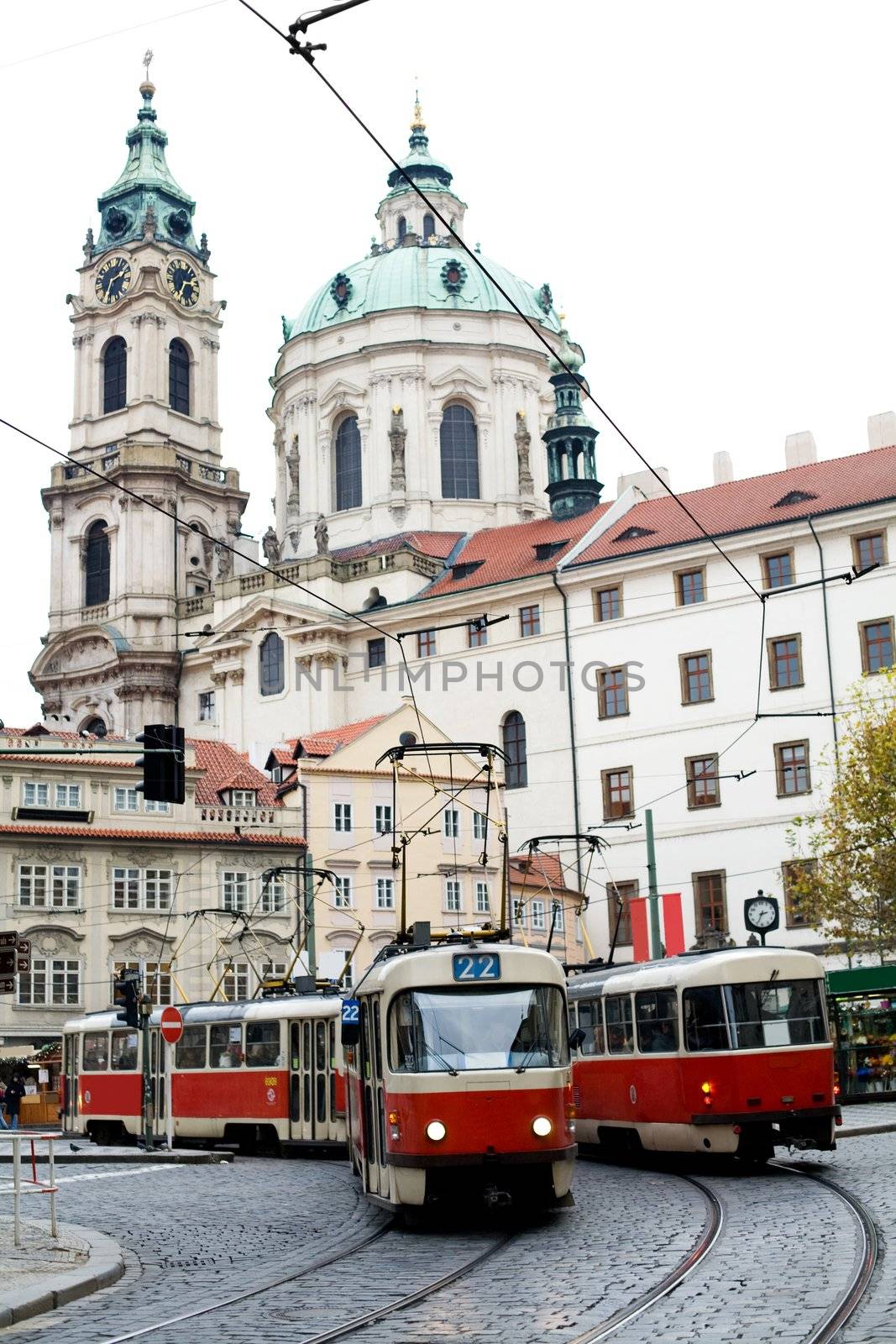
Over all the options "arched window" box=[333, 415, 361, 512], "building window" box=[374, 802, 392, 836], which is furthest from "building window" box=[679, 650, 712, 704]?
"arched window" box=[333, 415, 361, 512]

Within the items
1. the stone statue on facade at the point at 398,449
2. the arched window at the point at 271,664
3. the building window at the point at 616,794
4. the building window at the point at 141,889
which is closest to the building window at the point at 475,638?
the building window at the point at 616,794

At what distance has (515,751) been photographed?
6812 cm

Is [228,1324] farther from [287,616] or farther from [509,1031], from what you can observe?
[287,616]

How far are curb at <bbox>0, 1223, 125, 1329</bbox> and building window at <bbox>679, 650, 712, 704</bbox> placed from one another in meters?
48.2

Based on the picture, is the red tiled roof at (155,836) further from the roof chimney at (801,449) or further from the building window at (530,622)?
the roof chimney at (801,449)

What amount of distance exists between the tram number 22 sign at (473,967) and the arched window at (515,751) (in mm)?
50387

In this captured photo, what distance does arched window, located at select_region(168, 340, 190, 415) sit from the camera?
3445 inches

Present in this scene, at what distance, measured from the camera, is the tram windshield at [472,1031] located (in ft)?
53.1

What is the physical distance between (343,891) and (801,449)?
2905 cm

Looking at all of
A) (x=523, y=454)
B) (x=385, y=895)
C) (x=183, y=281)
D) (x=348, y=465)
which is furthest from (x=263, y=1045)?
(x=183, y=281)

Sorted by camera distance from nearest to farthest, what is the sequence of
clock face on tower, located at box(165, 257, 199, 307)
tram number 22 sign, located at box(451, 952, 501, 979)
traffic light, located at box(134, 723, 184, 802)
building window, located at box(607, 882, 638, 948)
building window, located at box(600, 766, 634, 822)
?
tram number 22 sign, located at box(451, 952, 501, 979) < traffic light, located at box(134, 723, 184, 802) < building window, located at box(607, 882, 638, 948) < building window, located at box(600, 766, 634, 822) < clock face on tower, located at box(165, 257, 199, 307)

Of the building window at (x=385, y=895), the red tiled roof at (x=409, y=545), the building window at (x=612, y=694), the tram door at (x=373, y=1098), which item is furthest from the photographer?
the red tiled roof at (x=409, y=545)

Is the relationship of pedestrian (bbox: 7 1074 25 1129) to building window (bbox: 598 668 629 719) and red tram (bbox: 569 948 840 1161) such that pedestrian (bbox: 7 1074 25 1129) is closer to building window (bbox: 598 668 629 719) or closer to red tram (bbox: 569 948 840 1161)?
red tram (bbox: 569 948 840 1161)

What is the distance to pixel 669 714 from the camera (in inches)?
2461
